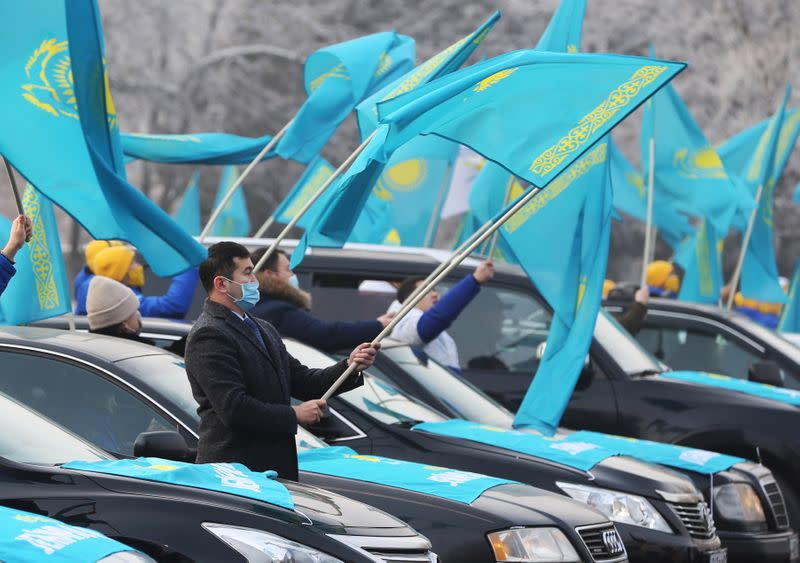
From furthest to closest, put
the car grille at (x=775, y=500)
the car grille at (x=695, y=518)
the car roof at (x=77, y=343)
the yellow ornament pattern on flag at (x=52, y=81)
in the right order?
the car grille at (x=775, y=500) < the car grille at (x=695, y=518) < the yellow ornament pattern on flag at (x=52, y=81) < the car roof at (x=77, y=343)

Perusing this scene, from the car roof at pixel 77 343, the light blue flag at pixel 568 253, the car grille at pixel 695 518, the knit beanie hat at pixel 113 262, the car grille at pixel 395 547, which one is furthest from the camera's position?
the knit beanie hat at pixel 113 262

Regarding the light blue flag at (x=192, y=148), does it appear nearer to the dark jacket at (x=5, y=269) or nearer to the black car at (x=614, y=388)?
the black car at (x=614, y=388)

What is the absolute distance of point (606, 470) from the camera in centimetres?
721

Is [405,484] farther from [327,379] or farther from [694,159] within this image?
[694,159]

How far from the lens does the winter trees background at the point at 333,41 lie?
121ft

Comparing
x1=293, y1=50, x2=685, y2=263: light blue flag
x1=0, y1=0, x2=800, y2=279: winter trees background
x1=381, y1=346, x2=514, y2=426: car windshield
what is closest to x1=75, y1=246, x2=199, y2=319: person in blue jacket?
x1=381, y1=346, x2=514, y2=426: car windshield

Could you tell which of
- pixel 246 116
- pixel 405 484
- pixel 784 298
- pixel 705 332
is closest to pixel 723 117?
pixel 246 116

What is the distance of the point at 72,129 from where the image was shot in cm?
715

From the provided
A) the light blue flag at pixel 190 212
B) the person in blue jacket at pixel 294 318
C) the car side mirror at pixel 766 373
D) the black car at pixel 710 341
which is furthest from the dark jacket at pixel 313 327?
the light blue flag at pixel 190 212

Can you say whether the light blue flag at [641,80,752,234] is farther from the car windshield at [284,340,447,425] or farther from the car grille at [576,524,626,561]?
the car grille at [576,524,626,561]

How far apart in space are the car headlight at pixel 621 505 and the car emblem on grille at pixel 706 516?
0.31m

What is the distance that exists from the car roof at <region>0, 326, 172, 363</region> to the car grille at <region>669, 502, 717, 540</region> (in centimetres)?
261

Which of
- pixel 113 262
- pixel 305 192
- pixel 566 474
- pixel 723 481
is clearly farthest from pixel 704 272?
pixel 566 474

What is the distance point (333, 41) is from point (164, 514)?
117 feet
